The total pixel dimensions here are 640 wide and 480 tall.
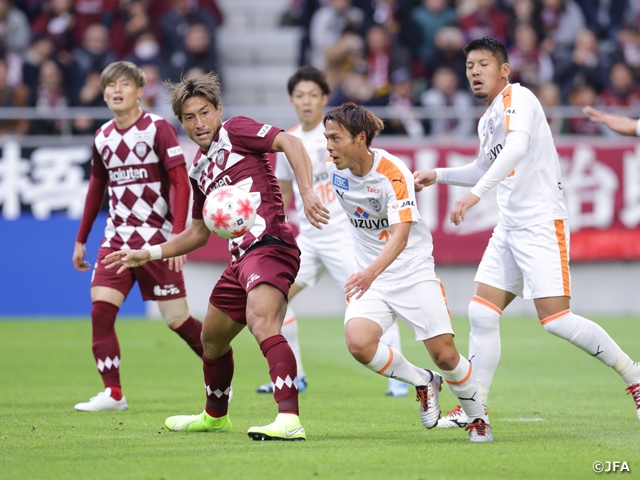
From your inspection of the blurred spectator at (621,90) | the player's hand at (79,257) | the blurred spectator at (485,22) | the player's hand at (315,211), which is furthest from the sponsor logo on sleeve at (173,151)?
the blurred spectator at (485,22)

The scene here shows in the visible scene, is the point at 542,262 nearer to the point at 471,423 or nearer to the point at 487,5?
the point at 471,423

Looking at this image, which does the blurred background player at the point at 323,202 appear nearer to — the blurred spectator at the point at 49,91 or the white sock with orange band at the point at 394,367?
the white sock with orange band at the point at 394,367

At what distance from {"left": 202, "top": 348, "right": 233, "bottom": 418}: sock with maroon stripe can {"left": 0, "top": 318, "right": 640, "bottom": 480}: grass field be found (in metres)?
0.20

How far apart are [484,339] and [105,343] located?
294 centimetres

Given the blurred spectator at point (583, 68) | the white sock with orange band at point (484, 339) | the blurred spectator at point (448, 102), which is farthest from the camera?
the blurred spectator at point (583, 68)

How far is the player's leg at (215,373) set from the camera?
6164 millimetres

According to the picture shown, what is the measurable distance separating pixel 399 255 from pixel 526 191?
1.15 m

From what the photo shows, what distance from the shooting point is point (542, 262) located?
6.62 m

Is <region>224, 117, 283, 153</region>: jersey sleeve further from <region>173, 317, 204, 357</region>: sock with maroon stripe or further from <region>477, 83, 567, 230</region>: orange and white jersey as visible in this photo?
<region>173, 317, 204, 357</region>: sock with maroon stripe

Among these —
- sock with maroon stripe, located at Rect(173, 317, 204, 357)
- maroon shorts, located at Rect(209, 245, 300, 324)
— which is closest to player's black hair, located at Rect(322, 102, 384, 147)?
maroon shorts, located at Rect(209, 245, 300, 324)

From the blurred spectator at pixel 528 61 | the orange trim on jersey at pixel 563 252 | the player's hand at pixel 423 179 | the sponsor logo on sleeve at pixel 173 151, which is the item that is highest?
the blurred spectator at pixel 528 61

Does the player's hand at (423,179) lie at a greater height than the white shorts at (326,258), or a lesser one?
greater

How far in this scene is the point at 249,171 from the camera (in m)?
6.27

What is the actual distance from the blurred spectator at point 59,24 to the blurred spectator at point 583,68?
878cm
